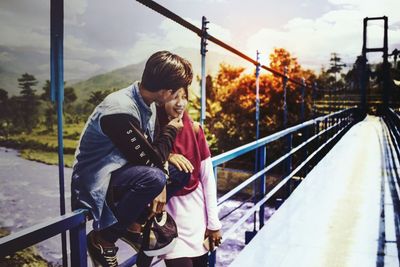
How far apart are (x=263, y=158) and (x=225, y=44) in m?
1.17

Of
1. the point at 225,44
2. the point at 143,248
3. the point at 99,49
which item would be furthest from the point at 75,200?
the point at 225,44

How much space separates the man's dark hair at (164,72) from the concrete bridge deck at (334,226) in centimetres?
128

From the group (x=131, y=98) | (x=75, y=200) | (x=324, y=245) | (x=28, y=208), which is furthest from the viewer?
(x=28, y=208)

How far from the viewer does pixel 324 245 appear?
280cm

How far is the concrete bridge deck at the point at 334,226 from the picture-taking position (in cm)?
258

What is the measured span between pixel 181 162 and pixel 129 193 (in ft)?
1.01

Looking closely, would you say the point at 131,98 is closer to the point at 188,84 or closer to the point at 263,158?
the point at 188,84

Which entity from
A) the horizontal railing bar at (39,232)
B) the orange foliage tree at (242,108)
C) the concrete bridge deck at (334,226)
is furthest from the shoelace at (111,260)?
the orange foliage tree at (242,108)

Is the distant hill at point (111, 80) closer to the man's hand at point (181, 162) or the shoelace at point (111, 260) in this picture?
the man's hand at point (181, 162)

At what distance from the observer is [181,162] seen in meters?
1.68

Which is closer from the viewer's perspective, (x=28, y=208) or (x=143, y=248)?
(x=143, y=248)

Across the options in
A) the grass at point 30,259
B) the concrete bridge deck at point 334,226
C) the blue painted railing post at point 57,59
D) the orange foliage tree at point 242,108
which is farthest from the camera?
the grass at point 30,259

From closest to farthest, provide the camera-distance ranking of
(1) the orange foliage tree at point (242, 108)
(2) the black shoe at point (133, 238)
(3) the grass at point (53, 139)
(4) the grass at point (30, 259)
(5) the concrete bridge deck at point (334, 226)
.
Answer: (3) the grass at point (53, 139), (2) the black shoe at point (133, 238), (5) the concrete bridge deck at point (334, 226), (1) the orange foliage tree at point (242, 108), (4) the grass at point (30, 259)

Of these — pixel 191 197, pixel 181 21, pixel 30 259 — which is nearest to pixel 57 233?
pixel 191 197
